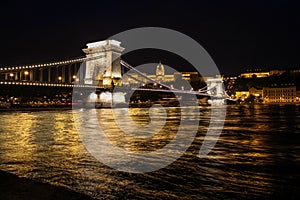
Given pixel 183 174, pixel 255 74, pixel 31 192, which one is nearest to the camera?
pixel 31 192

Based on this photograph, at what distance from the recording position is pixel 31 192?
4145 millimetres

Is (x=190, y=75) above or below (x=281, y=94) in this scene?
above

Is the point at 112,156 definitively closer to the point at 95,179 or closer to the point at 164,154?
the point at 164,154

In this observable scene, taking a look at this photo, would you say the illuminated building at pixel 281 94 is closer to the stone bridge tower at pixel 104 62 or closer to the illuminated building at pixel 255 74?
the illuminated building at pixel 255 74

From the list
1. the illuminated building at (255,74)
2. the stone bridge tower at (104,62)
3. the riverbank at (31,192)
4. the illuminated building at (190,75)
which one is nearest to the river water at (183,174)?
the riverbank at (31,192)

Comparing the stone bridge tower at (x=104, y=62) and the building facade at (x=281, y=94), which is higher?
the stone bridge tower at (x=104, y=62)

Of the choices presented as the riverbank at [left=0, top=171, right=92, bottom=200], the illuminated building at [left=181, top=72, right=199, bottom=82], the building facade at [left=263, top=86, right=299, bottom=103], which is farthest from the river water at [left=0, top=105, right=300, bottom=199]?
the illuminated building at [left=181, top=72, right=199, bottom=82]

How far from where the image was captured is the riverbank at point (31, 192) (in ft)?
12.9

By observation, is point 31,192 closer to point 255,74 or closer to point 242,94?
point 242,94

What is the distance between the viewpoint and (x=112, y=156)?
25.9 ft

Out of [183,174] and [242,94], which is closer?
[183,174]

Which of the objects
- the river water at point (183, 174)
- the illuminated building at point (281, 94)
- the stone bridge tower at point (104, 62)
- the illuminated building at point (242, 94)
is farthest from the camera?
the illuminated building at point (242, 94)

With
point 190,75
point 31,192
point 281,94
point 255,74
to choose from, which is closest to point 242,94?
point 281,94

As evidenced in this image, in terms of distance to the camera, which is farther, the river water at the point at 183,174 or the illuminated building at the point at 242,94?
the illuminated building at the point at 242,94
